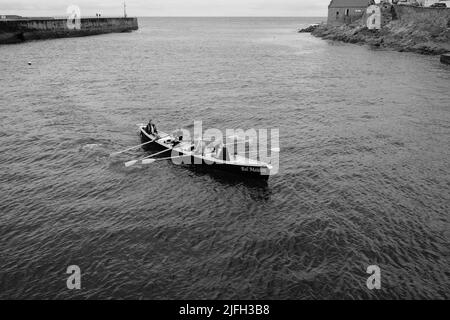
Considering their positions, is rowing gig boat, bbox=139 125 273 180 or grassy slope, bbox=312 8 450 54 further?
grassy slope, bbox=312 8 450 54

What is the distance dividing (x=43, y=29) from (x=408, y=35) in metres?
127

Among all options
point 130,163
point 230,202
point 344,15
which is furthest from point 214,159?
point 344,15

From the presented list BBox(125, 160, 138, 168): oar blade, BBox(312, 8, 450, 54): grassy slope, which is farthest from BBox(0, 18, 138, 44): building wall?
BBox(125, 160, 138, 168): oar blade

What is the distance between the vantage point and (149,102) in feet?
→ 188

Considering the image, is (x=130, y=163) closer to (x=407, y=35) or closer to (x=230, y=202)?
(x=230, y=202)

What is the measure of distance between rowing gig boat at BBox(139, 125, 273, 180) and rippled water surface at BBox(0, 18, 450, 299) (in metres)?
1.08

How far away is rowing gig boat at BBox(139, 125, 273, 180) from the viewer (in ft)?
103

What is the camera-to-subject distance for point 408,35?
348 feet

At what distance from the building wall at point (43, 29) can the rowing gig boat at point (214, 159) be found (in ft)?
374

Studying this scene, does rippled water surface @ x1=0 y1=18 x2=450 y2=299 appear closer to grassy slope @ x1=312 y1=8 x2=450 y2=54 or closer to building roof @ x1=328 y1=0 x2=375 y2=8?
grassy slope @ x1=312 y1=8 x2=450 y2=54
